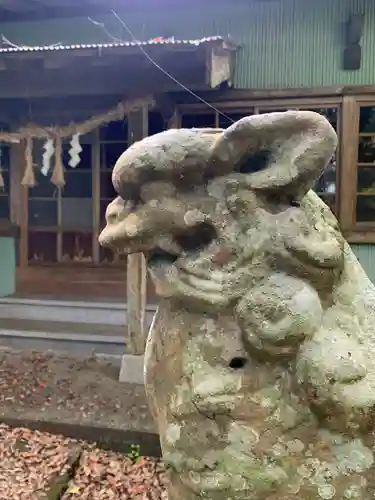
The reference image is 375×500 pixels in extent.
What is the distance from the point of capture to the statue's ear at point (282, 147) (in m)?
1.36

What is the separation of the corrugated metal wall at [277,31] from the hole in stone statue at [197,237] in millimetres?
5745

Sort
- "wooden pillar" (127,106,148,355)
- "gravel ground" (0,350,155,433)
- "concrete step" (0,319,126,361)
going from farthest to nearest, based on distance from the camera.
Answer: "concrete step" (0,319,126,361) → "wooden pillar" (127,106,148,355) → "gravel ground" (0,350,155,433)

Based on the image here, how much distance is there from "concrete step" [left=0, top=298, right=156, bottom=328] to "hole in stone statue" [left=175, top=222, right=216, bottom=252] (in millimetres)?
A: 5469

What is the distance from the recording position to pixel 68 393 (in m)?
5.35

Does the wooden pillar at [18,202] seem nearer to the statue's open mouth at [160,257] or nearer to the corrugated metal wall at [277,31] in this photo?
the corrugated metal wall at [277,31]

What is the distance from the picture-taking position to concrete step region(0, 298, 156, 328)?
22.7 feet

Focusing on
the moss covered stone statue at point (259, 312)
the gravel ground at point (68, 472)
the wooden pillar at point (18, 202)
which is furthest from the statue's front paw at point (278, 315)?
the wooden pillar at point (18, 202)

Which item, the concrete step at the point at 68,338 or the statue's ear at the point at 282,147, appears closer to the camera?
the statue's ear at the point at 282,147

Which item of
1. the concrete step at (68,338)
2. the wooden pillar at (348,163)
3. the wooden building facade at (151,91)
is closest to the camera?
the wooden building facade at (151,91)

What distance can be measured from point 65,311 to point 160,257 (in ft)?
19.1

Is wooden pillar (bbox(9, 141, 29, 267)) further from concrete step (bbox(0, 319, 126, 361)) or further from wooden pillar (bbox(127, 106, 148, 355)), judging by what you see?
wooden pillar (bbox(127, 106, 148, 355))

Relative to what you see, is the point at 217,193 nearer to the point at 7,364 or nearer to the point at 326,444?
the point at 326,444

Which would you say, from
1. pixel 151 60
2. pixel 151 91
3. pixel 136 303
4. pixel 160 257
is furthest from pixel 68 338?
pixel 160 257

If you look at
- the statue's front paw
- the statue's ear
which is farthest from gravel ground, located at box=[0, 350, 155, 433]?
the statue's ear
